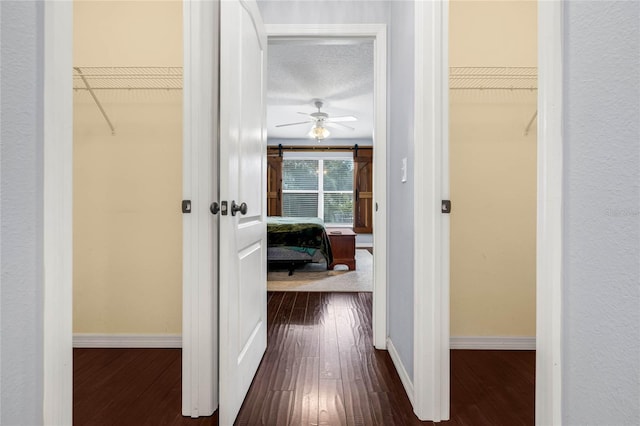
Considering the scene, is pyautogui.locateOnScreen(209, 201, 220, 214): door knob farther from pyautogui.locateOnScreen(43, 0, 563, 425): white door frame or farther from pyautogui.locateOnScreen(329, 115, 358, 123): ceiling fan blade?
pyautogui.locateOnScreen(329, 115, 358, 123): ceiling fan blade

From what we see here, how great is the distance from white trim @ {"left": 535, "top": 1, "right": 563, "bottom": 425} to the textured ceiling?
1.73m

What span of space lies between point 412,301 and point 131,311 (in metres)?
1.79

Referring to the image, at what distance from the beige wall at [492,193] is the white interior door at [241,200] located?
127 centimetres

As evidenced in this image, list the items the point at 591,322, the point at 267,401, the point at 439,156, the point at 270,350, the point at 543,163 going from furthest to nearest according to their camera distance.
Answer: the point at 270,350, the point at 267,401, the point at 439,156, the point at 543,163, the point at 591,322

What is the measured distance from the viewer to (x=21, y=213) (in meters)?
0.61

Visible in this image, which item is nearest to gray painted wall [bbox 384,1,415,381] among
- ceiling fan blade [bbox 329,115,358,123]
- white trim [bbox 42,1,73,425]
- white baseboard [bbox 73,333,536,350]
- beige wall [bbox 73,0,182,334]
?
white baseboard [bbox 73,333,536,350]

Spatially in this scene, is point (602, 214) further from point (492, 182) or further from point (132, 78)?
point (132, 78)

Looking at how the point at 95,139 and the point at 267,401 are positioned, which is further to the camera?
the point at 95,139

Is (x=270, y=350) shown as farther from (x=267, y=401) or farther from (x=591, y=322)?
(x=591, y=322)

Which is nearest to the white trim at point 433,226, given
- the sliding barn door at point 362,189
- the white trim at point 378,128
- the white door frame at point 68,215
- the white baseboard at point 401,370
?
the white baseboard at point 401,370

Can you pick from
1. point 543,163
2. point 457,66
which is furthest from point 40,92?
point 457,66

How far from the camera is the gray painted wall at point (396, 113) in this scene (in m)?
1.62

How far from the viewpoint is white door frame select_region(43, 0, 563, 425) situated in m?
0.66

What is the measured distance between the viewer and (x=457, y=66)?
2.17 m
